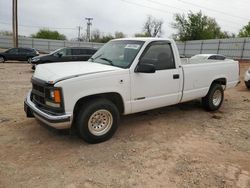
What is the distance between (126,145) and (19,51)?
2131 cm

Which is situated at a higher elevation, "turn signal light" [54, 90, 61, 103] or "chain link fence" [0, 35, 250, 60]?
"chain link fence" [0, 35, 250, 60]

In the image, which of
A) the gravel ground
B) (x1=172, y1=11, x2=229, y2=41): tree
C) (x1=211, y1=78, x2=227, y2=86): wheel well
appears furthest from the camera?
(x1=172, y1=11, x2=229, y2=41): tree

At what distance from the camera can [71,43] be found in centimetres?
4006

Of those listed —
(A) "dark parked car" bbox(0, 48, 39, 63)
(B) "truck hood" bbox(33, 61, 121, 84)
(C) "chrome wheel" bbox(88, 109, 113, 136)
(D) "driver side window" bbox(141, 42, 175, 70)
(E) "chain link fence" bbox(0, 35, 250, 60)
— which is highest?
(E) "chain link fence" bbox(0, 35, 250, 60)

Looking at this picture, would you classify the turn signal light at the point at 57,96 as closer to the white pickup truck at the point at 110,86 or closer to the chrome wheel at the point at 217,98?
the white pickup truck at the point at 110,86

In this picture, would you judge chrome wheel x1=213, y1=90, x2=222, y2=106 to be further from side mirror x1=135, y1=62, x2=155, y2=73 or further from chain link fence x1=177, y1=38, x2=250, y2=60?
chain link fence x1=177, y1=38, x2=250, y2=60

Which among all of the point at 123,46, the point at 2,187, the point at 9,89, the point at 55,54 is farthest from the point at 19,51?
the point at 2,187

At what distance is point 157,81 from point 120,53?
963 millimetres

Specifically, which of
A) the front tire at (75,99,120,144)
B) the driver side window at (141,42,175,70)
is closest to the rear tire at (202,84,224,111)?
the driver side window at (141,42,175,70)

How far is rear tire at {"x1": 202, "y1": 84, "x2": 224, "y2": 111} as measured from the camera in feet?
22.7

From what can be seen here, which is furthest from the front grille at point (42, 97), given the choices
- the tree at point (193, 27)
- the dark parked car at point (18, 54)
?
the tree at point (193, 27)

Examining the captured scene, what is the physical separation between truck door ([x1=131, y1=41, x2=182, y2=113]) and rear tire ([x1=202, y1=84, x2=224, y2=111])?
4.65 ft

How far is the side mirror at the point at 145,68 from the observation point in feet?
15.8

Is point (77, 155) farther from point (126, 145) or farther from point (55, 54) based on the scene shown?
point (55, 54)
